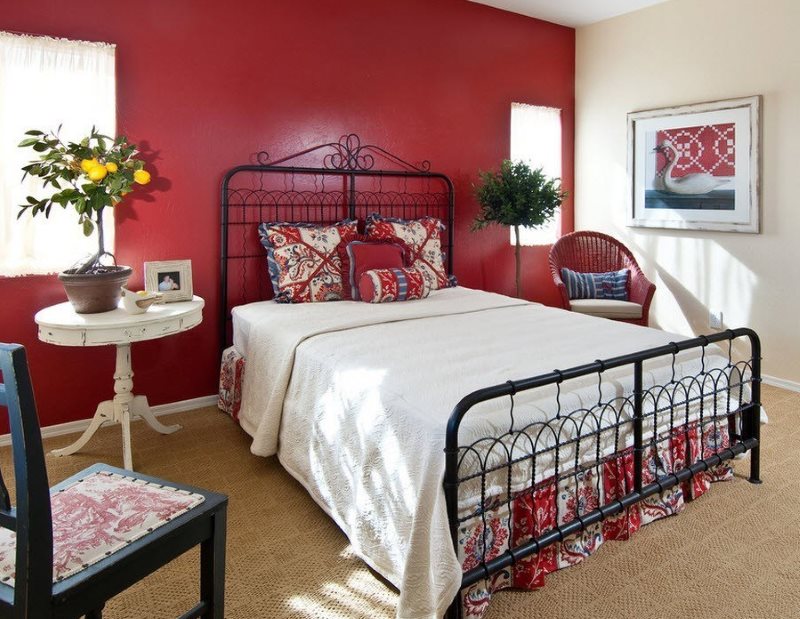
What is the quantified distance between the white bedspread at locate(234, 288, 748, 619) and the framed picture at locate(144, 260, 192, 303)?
331mm

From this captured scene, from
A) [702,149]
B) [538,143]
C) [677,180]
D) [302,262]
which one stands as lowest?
[302,262]

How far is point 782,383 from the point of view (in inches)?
153

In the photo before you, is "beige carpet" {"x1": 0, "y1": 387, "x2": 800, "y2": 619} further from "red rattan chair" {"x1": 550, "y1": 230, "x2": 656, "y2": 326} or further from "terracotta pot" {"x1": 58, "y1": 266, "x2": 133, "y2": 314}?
"red rattan chair" {"x1": 550, "y1": 230, "x2": 656, "y2": 326}

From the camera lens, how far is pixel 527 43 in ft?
15.5

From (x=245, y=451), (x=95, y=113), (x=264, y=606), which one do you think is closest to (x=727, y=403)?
(x=264, y=606)

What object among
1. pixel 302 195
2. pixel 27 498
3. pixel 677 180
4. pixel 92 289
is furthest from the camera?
pixel 677 180

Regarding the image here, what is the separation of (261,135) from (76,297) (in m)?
1.47

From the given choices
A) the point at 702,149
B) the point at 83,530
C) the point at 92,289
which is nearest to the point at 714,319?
the point at 702,149

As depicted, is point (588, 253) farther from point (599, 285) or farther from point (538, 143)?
point (538, 143)

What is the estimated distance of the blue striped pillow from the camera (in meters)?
4.43

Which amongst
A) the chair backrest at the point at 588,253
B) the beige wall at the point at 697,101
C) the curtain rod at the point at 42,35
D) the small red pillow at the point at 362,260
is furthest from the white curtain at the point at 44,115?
the beige wall at the point at 697,101

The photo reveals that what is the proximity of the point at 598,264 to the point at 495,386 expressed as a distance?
132 inches

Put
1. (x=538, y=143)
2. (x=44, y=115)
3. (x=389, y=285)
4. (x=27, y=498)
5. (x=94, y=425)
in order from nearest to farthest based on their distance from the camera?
(x=27, y=498) < (x=94, y=425) < (x=44, y=115) < (x=389, y=285) < (x=538, y=143)

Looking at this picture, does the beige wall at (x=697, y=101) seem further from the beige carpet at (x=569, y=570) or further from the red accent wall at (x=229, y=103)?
the beige carpet at (x=569, y=570)
